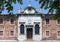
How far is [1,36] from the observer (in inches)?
2078

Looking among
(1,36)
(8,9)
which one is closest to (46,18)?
(1,36)

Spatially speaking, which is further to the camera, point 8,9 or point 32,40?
point 32,40

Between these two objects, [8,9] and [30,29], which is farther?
[30,29]

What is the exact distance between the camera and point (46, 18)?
53.2 meters

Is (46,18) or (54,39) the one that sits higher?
(46,18)

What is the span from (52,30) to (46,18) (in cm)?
269

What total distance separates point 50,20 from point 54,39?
13.4 feet

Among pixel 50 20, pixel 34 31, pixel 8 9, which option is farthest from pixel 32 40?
pixel 8 9

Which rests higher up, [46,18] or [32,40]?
[46,18]

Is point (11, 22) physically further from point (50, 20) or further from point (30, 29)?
point (50, 20)

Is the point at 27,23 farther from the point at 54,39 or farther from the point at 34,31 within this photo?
the point at 54,39

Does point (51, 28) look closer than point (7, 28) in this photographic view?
Yes

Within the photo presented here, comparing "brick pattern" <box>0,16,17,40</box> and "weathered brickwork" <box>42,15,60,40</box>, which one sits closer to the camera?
"weathered brickwork" <box>42,15,60,40</box>

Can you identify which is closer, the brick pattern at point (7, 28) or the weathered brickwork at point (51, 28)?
the weathered brickwork at point (51, 28)
